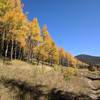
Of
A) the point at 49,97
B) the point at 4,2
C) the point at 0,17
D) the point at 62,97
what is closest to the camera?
the point at 49,97

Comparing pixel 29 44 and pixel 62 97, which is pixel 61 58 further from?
pixel 62 97

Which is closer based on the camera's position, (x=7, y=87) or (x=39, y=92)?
(x=7, y=87)

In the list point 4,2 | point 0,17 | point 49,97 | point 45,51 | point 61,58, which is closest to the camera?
point 49,97

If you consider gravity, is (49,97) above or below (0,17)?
below

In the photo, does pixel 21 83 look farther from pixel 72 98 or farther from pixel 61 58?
pixel 61 58

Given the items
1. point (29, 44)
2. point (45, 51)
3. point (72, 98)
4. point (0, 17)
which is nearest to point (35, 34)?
point (29, 44)

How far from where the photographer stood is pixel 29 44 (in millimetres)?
50781

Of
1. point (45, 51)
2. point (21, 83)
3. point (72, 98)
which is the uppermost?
point (45, 51)

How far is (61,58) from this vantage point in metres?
105

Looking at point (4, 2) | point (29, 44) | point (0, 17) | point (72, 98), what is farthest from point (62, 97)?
point (29, 44)

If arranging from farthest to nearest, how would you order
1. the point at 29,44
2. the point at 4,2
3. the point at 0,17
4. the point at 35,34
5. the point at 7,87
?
the point at 29,44
the point at 35,34
the point at 0,17
the point at 4,2
the point at 7,87

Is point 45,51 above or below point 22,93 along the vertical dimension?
above

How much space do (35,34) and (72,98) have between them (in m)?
35.5

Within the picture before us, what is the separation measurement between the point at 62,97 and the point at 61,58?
93.0 meters
